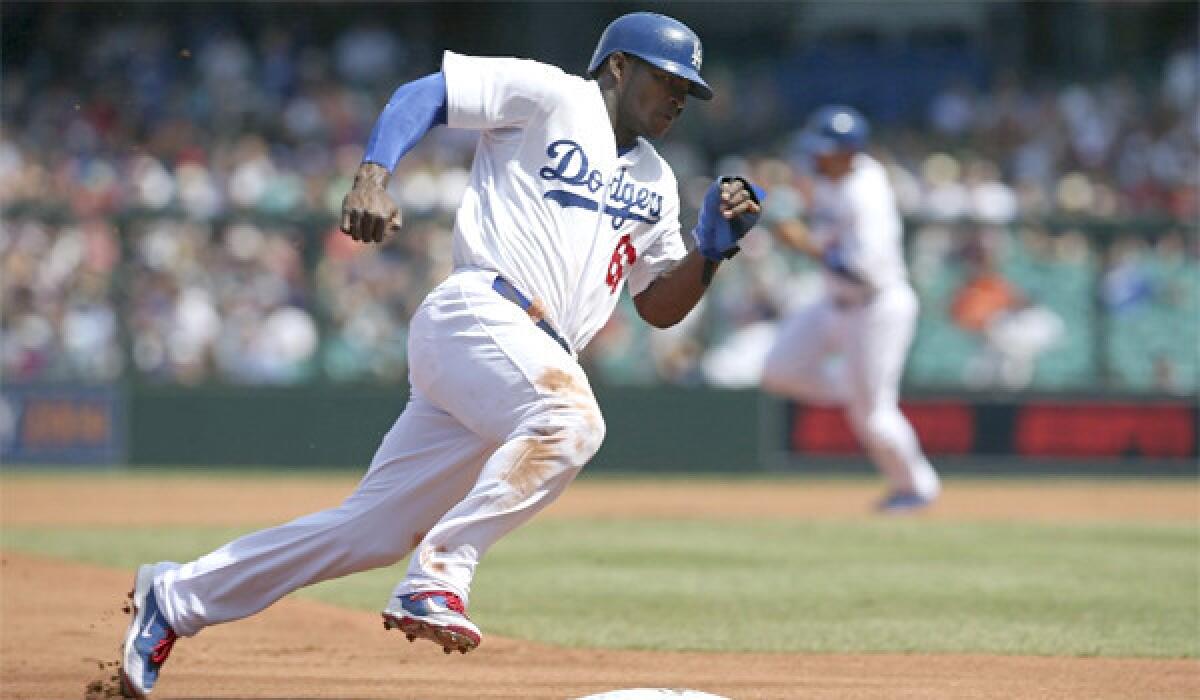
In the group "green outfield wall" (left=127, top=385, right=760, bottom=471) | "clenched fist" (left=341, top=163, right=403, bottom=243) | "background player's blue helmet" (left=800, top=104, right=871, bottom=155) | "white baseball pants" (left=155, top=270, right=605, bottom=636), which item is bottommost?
"green outfield wall" (left=127, top=385, right=760, bottom=471)

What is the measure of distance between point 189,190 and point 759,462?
6119 mm

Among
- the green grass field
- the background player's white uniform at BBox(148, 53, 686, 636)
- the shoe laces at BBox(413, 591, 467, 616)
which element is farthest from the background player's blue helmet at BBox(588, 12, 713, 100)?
the green grass field

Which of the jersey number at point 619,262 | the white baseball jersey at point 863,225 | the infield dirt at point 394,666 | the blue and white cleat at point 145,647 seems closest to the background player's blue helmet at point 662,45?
the jersey number at point 619,262

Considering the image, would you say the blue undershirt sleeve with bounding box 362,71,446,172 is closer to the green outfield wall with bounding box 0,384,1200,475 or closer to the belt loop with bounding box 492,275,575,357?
the belt loop with bounding box 492,275,575,357

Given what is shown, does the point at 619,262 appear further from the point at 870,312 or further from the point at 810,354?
the point at 810,354

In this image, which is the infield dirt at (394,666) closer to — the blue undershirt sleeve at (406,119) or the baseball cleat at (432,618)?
the baseball cleat at (432,618)

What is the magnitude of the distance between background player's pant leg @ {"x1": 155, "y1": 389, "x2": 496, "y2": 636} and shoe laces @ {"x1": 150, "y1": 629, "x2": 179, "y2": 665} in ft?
0.14

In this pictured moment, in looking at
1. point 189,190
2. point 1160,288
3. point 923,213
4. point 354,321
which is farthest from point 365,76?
point 1160,288

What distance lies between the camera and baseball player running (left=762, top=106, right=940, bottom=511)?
1259cm

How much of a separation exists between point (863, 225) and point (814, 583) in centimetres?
409

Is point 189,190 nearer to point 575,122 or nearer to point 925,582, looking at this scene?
point 925,582

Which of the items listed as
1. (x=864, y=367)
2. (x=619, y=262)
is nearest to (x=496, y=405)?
(x=619, y=262)

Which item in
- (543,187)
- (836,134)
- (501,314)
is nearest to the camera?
(501,314)

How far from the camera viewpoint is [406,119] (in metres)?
5.17
